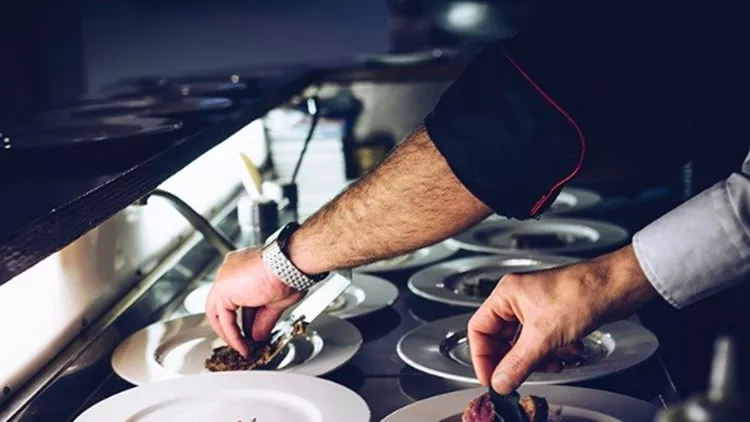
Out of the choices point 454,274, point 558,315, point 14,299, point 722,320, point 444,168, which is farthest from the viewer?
point 722,320

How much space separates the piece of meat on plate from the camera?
4.83 ft

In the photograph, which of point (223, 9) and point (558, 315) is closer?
point (558, 315)

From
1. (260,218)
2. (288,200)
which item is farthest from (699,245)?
(288,200)

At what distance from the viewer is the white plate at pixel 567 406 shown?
60.1 inches

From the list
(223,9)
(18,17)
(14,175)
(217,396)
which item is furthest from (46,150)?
(223,9)

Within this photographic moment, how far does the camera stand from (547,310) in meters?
1.46

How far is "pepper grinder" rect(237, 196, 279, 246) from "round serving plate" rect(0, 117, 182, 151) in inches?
21.3

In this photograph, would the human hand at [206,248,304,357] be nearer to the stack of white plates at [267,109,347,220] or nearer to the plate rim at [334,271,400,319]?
the plate rim at [334,271,400,319]

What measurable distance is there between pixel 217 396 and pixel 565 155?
2.16 ft

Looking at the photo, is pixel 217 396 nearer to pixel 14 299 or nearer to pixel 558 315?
pixel 14 299

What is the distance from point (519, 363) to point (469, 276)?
1016 millimetres

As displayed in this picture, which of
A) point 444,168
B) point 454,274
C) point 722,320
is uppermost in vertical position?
point 444,168

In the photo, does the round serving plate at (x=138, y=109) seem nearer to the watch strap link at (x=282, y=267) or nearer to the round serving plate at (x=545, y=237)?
the watch strap link at (x=282, y=267)

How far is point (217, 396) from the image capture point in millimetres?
1641
